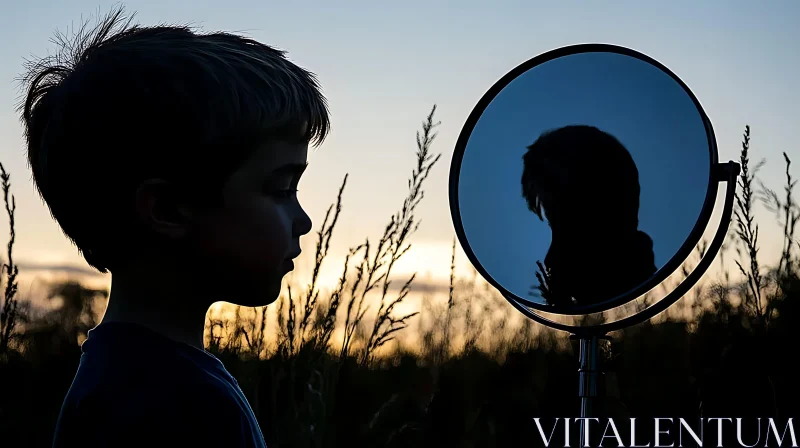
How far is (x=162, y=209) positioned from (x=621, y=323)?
0.75 metres

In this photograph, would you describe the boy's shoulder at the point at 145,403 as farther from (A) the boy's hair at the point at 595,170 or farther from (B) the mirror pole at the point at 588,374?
(A) the boy's hair at the point at 595,170

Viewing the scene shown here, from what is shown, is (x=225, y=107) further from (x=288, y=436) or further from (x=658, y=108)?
(x=288, y=436)

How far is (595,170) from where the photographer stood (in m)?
1.47

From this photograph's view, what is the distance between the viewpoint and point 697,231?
1495mm

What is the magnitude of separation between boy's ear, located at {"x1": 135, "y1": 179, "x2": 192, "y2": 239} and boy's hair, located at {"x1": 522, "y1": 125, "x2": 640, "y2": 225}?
63 centimetres

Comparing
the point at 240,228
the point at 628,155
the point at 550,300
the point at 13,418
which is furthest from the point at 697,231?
the point at 13,418

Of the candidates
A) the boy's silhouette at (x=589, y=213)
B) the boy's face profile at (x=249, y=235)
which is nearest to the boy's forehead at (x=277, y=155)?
the boy's face profile at (x=249, y=235)

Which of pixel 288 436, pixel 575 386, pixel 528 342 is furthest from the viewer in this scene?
pixel 528 342

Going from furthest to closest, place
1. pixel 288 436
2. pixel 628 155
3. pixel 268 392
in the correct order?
pixel 268 392
pixel 288 436
pixel 628 155

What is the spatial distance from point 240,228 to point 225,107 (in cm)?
20

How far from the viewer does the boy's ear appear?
1378mm

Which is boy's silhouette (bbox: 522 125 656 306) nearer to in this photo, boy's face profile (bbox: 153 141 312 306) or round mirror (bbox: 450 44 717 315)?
round mirror (bbox: 450 44 717 315)

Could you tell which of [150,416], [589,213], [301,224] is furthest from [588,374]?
[150,416]

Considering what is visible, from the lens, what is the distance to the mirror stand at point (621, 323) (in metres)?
1.38
